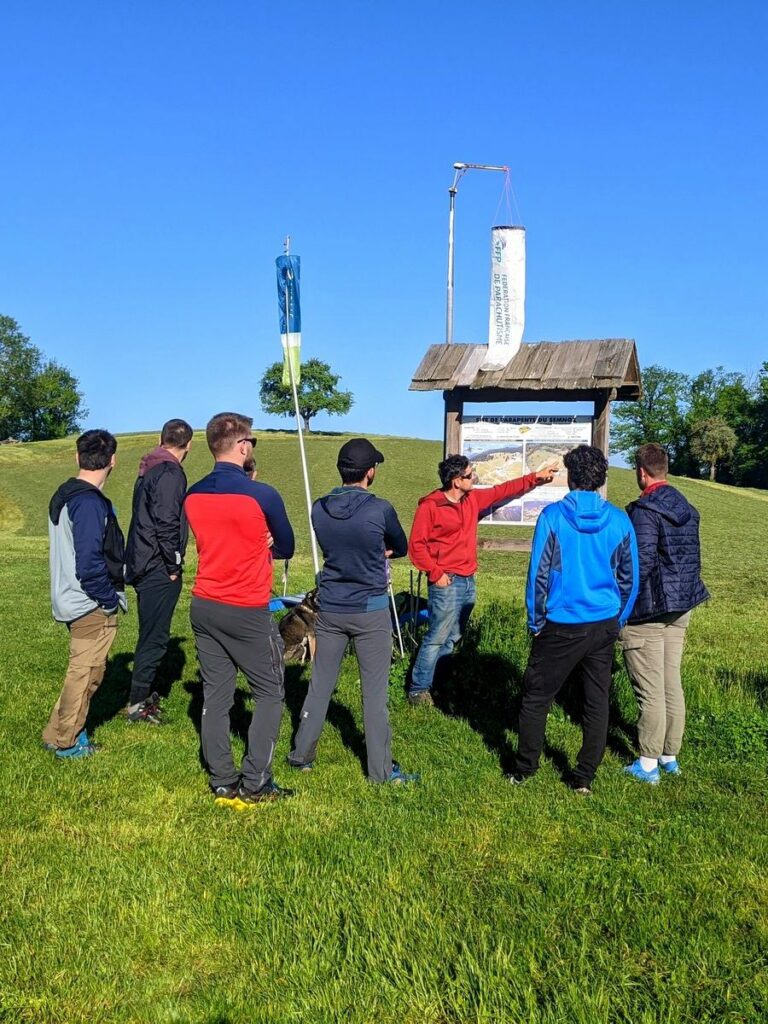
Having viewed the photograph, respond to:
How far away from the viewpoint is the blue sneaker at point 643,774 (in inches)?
217

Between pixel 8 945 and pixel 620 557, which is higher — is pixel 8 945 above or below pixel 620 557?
below

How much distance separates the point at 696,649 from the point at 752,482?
73213 millimetres

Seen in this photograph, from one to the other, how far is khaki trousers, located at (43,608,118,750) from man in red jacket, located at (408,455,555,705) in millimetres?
2667

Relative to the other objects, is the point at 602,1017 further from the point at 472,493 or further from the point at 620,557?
the point at 472,493

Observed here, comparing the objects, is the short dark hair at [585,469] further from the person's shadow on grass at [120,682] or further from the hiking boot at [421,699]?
the person's shadow on grass at [120,682]

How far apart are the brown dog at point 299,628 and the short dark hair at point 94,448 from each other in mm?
2941

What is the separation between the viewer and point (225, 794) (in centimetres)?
510

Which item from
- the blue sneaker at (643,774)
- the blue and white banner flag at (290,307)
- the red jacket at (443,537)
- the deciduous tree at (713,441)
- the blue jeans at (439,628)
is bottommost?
the deciduous tree at (713,441)

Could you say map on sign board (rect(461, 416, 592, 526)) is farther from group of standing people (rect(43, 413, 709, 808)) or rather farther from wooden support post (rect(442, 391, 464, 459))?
group of standing people (rect(43, 413, 709, 808))

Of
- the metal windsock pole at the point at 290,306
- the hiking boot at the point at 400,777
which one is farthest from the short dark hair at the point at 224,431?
the metal windsock pole at the point at 290,306

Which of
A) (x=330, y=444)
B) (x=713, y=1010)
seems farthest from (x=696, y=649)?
(x=330, y=444)

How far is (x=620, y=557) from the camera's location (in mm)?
5273

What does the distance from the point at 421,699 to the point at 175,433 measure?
295cm

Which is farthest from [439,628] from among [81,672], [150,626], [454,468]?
[81,672]
